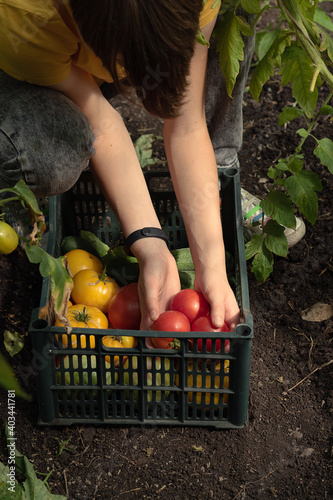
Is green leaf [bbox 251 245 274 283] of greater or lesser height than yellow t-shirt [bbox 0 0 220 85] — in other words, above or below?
below

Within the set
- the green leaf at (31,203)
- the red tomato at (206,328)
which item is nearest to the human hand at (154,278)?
the red tomato at (206,328)

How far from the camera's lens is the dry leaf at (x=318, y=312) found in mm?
1883

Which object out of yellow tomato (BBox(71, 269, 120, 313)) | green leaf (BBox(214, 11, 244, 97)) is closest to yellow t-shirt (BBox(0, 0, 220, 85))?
green leaf (BBox(214, 11, 244, 97))

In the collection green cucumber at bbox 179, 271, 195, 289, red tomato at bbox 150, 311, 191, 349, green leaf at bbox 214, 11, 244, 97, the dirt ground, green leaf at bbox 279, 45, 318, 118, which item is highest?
green leaf at bbox 214, 11, 244, 97

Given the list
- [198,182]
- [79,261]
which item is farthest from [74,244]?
[198,182]

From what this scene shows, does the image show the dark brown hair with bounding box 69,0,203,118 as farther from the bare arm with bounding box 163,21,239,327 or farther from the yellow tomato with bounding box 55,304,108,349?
the yellow tomato with bounding box 55,304,108,349

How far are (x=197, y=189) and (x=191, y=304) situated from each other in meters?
0.37

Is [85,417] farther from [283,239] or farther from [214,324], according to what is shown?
[283,239]

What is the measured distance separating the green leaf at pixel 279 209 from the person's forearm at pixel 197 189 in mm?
174

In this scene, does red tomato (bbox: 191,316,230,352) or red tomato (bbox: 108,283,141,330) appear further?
red tomato (bbox: 108,283,141,330)

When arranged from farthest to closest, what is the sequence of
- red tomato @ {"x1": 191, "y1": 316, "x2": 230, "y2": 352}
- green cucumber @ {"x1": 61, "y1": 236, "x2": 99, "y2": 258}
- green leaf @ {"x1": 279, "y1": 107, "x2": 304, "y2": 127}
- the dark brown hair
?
1. green cucumber @ {"x1": 61, "y1": 236, "x2": 99, "y2": 258}
2. green leaf @ {"x1": 279, "y1": 107, "x2": 304, "y2": 127}
3. red tomato @ {"x1": 191, "y1": 316, "x2": 230, "y2": 352}
4. the dark brown hair

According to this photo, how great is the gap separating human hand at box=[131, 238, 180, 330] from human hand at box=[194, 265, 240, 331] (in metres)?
0.08

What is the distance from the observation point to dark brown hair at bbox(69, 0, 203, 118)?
103cm

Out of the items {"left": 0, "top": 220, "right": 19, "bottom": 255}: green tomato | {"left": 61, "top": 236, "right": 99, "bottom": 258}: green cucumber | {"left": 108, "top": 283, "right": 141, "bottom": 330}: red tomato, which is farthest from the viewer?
{"left": 61, "top": 236, "right": 99, "bottom": 258}: green cucumber
